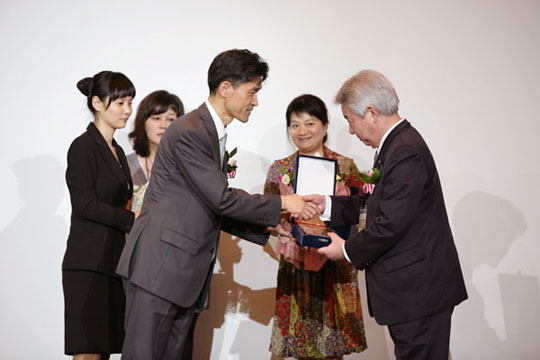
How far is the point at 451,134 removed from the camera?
13.1 feet

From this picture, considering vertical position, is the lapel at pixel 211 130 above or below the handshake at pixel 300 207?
above

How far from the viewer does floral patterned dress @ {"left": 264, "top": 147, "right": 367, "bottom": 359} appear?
9.61 ft

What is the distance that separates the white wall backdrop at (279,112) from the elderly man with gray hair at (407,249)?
1710 millimetres

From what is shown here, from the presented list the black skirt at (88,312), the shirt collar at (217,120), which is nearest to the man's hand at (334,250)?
the shirt collar at (217,120)

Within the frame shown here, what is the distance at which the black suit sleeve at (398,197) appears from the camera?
203 cm

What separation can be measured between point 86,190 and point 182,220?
707 mm

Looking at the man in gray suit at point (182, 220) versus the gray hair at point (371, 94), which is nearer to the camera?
the man in gray suit at point (182, 220)

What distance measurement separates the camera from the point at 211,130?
224 cm

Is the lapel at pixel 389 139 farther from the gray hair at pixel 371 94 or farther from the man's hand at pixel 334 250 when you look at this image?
the man's hand at pixel 334 250
